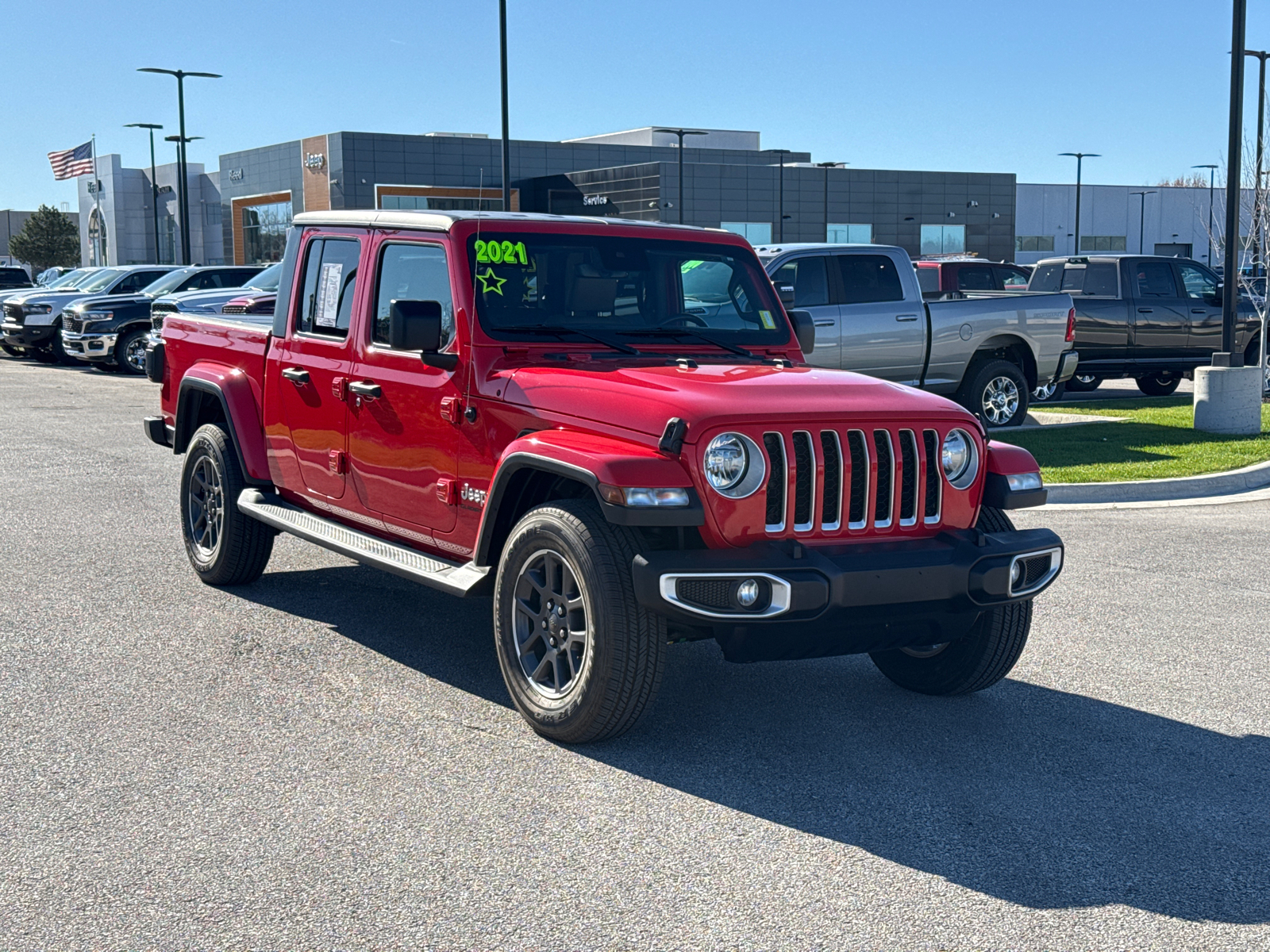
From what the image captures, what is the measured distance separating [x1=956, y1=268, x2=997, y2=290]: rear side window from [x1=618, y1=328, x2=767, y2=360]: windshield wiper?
17.4m

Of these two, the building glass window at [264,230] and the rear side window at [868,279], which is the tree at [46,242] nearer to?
the building glass window at [264,230]

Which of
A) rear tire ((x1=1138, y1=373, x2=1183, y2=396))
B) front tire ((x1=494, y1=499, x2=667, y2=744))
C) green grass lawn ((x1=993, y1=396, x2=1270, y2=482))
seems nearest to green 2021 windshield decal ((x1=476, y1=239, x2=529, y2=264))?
front tire ((x1=494, y1=499, x2=667, y2=744))

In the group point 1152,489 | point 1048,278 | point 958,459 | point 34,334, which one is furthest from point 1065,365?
point 34,334

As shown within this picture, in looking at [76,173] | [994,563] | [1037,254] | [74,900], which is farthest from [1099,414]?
[1037,254]

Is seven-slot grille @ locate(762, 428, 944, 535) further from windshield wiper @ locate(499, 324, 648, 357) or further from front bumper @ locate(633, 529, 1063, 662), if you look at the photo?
windshield wiper @ locate(499, 324, 648, 357)

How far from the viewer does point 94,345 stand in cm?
2530

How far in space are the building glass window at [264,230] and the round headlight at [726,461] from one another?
238 ft

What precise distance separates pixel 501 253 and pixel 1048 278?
15.7 m

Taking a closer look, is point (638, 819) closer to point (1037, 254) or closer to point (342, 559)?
point (342, 559)

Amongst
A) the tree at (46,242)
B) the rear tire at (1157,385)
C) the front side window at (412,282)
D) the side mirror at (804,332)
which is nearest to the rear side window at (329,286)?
the front side window at (412,282)

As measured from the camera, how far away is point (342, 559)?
895cm

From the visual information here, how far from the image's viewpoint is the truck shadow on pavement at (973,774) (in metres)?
4.23

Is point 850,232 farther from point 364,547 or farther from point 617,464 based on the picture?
point 617,464

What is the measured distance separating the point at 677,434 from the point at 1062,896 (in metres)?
1.95
